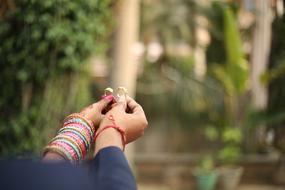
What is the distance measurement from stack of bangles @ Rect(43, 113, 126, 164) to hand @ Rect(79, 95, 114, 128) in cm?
1

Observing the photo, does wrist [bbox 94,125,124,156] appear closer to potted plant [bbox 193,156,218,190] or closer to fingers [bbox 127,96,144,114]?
fingers [bbox 127,96,144,114]

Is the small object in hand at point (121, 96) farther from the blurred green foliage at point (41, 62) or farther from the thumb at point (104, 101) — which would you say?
the blurred green foliage at point (41, 62)

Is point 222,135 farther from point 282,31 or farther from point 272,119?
point 282,31

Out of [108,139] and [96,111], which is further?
[96,111]

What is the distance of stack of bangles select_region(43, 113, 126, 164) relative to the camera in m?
0.91

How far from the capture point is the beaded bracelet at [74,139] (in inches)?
35.9

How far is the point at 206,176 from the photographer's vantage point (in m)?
5.14

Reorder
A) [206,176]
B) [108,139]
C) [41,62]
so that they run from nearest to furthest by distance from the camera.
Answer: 1. [108,139]
2. [41,62]
3. [206,176]

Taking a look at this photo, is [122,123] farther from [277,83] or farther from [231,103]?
[277,83]

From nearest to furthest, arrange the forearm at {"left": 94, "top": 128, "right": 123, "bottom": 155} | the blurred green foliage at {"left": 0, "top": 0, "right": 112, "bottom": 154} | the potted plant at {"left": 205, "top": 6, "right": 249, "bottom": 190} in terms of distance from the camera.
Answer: the forearm at {"left": 94, "top": 128, "right": 123, "bottom": 155} → the blurred green foliage at {"left": 0, "top": 0, "right": 112, "bottom": 154} → the potted plant at {"left": 205, "top": 6, "right": 249, "bottom": 190}

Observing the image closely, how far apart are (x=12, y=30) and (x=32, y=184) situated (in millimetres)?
2569

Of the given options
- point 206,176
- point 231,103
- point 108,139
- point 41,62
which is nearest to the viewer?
point 108,139

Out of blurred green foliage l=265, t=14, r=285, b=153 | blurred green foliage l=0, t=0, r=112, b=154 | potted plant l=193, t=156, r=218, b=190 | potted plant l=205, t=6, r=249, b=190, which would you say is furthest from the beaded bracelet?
blurred green foliage l=265, t=14, r=285, b=153

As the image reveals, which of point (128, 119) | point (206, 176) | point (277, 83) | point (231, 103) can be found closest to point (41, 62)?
point (128, 119)
